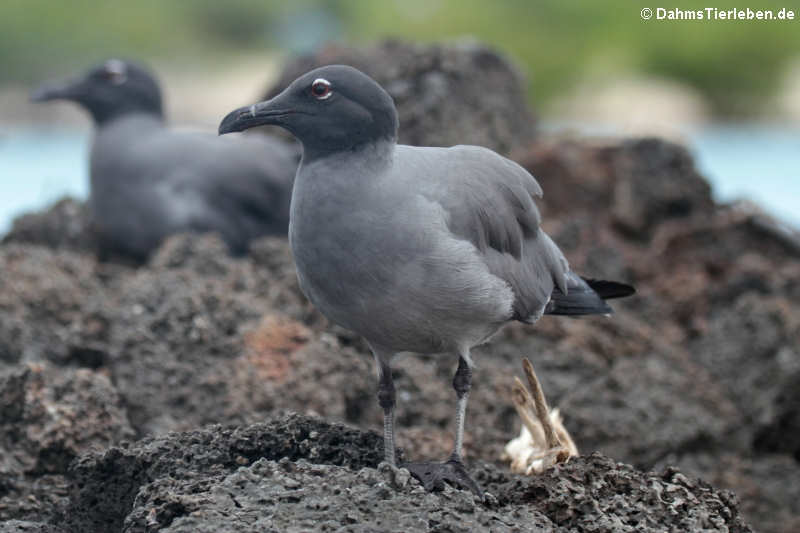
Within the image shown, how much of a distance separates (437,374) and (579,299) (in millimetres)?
1416

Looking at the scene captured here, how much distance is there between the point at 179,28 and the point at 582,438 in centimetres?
2016

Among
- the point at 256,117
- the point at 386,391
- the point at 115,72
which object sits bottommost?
the point at 386,391

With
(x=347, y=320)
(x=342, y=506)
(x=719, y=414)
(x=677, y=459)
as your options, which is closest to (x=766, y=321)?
(x=719, y=414)

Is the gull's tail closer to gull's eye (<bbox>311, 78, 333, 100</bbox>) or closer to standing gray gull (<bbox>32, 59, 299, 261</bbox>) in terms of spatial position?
gull's eye (<bbox>311, 78, 333, 100</bbox>)

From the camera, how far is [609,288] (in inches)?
200

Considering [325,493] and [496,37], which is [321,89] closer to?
[325,493]

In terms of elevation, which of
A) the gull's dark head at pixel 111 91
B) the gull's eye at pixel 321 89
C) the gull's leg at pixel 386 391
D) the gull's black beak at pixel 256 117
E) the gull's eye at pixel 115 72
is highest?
the gull's eye at pixel 321 89

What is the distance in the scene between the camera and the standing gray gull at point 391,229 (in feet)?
13.0

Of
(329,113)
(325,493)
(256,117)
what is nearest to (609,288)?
(329,113)

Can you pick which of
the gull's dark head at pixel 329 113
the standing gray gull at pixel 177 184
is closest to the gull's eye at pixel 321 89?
the gull's dark head at pixel 329 113

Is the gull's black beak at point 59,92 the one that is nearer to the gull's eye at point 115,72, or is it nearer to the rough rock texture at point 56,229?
the gull's eye at point 115,72

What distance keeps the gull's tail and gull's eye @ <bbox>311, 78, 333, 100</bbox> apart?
128cm

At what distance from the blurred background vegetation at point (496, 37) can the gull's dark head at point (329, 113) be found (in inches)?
744

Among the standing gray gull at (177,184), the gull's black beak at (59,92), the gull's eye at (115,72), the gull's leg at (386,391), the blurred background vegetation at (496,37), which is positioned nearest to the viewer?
the gull's leg at (386,391)
